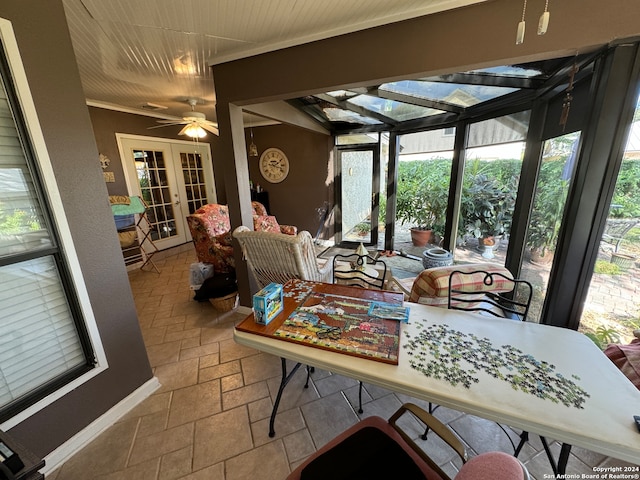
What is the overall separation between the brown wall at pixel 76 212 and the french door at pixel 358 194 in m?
3.97

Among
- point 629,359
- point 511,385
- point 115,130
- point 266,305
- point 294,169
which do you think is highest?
point 115,130

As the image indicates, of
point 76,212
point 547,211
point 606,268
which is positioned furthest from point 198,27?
point 606,268

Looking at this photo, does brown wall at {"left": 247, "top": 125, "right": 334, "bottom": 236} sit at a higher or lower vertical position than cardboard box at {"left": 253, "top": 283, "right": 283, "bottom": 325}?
higher

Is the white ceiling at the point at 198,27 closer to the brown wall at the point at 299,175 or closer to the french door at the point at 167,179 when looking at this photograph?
the french door at the point at 167,179

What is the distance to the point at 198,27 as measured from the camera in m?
1.72

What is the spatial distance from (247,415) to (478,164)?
11.6 feet

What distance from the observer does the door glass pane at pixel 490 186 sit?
253 centimetres

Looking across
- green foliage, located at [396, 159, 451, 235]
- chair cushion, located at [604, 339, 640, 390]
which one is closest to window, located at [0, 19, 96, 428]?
chair cushion, located at [604, 339, 640, 390]

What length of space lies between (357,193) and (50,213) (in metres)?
4.26

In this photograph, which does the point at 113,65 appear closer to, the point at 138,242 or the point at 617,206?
the point at 138,242

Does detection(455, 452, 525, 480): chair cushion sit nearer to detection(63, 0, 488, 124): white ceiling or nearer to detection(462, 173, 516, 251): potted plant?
detection(63, 0, 488, 124): white ceiling

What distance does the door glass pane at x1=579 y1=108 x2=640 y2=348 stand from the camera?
4.53 ft

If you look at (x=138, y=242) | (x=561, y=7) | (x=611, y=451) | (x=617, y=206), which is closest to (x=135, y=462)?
(x=611, y=451)

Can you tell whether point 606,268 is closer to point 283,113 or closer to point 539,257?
point 539,257
